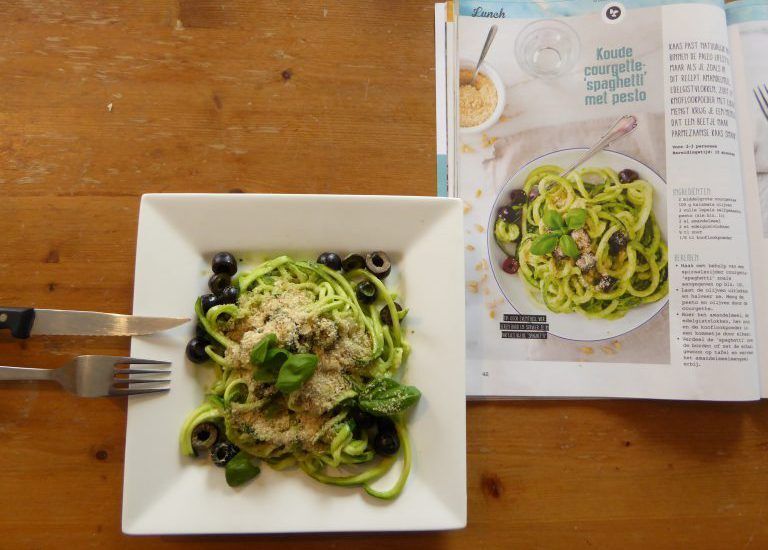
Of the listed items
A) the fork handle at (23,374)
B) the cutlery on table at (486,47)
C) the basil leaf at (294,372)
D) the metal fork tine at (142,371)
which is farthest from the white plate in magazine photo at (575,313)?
the fork handle at (23,374)

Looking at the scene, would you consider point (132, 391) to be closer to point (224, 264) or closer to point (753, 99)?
point (224, 264)

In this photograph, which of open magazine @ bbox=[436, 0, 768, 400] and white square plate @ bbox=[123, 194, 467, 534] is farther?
open magazine @ bbox=[436, 0, 768, 400]

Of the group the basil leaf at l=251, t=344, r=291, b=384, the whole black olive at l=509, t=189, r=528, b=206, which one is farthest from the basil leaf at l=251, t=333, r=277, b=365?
the whole black olive at l=509, t=189, r=528, b=206

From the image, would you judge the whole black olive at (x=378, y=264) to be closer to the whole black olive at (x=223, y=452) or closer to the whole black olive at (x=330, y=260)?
the whole black olive at (x=330, y=260)

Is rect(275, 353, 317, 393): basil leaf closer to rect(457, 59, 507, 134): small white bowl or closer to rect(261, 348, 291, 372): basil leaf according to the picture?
rect(261, 348, 291, 372): basil leaf

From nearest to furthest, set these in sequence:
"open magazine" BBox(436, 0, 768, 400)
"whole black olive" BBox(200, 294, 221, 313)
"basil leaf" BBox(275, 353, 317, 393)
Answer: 1. "basil leaf" BBox(275, 353, 317, 393)
2. "whole black olive" BBox(200, 294, 221, 313)
3. "open magazine" BBox(436, 0, 768, 400)

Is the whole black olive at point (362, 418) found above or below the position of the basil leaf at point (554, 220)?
below

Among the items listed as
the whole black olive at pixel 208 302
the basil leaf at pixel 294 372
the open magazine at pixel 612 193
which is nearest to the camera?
the basil leaf at pixel 294 372

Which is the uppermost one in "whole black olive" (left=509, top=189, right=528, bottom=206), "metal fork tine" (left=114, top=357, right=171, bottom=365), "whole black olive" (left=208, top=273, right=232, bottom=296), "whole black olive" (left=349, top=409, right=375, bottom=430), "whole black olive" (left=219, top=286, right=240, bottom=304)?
"whole black olive" (left=509, top=189, right=528, bottom=206)
